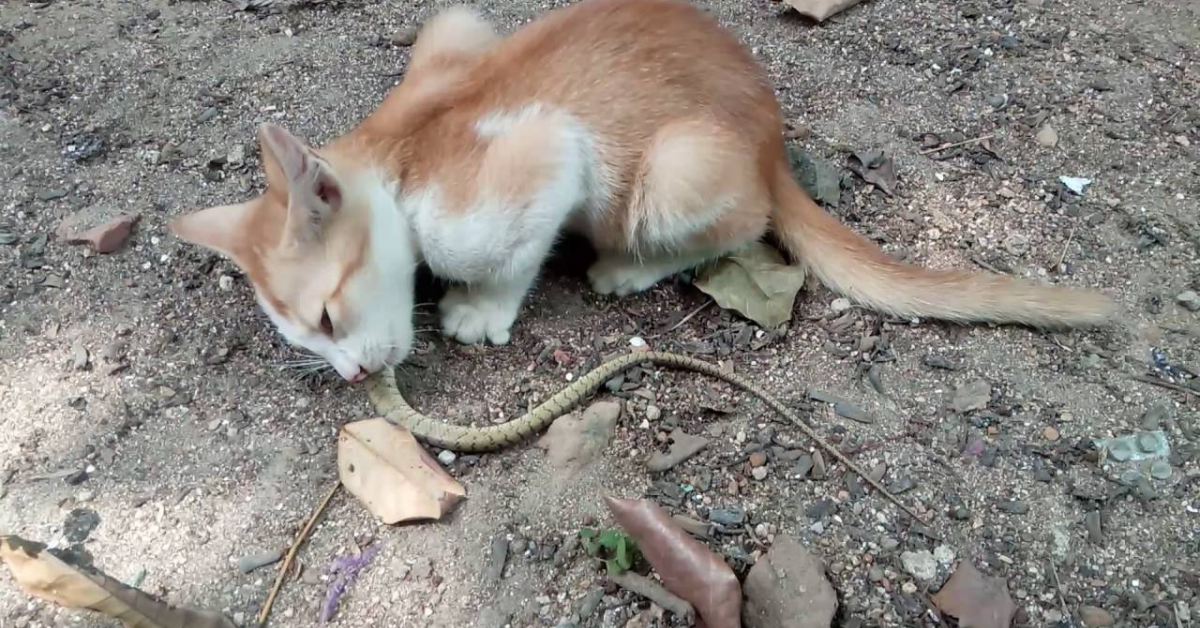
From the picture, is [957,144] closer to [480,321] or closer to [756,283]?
[756,283]

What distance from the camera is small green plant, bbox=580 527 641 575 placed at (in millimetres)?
1942

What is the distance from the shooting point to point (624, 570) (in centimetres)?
194

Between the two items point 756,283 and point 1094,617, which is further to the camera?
point 756,283

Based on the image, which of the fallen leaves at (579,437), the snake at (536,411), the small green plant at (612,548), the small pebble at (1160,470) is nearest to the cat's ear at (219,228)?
the snake at (536,411)

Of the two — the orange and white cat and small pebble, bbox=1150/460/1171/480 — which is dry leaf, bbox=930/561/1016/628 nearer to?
small pebble, bbox=1150/460/1171/480

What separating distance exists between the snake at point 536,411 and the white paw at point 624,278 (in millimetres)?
328

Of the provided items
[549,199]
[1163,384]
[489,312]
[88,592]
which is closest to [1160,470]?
[1163,384]

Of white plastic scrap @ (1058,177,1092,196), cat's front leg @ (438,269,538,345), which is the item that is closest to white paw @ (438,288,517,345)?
cat's front leg @ (438,269,538,345)

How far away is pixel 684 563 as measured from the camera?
6.17ft

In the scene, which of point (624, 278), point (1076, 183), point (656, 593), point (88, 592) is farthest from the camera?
point (1076, 183)

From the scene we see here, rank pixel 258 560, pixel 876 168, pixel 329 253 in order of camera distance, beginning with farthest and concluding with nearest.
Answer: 1. pixel 876 168
2. pixel 329 253
3. pixel 258 560

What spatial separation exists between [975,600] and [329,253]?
1686 millimetres

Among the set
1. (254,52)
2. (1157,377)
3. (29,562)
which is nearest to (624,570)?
(29,562)

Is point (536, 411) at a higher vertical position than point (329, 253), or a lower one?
lower
